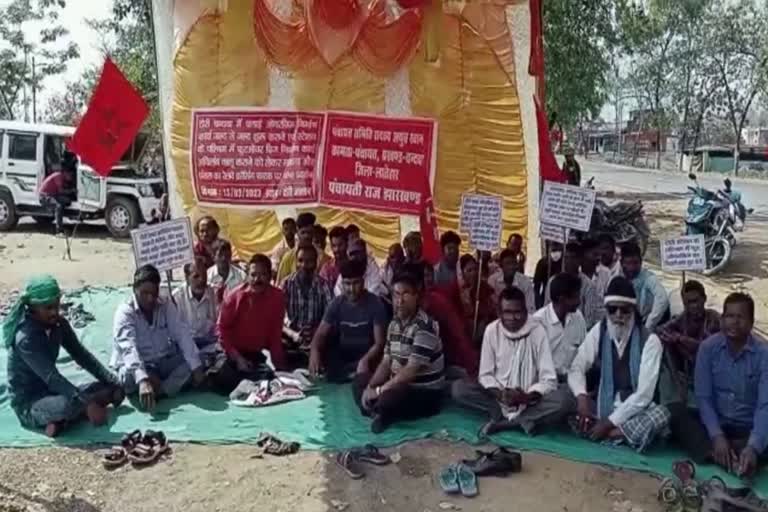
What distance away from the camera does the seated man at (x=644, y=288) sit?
609 cm

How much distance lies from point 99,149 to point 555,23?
298 inches

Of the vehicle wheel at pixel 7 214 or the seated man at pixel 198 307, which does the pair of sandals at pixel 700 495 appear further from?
the vehicle wheel at pixel 7 214

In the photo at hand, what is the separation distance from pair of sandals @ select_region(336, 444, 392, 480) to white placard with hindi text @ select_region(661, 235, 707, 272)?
2449 millimetres

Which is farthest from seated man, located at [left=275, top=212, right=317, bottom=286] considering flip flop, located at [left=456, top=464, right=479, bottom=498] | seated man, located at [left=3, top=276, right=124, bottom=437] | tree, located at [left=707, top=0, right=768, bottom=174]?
tree, located at [left=707, top=0, right=768, bottom=174]

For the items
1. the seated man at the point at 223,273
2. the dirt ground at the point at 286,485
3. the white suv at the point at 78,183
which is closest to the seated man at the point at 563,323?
the dirt ground at the point at 286,485

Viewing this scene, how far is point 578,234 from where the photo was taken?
26.9 ft

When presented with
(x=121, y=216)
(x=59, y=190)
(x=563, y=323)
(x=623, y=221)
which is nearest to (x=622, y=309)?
(x=563, y=323)

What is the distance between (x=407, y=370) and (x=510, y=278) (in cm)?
172

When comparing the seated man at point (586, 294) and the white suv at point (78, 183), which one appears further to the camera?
the white suv at point (78, 183)

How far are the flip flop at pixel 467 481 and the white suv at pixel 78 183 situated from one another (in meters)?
10.6

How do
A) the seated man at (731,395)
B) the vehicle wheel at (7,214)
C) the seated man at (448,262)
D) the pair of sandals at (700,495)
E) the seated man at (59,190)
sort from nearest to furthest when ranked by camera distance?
the pair of sandals at (700,495) → the seated man at (731,395) → the seated man at (448,262) → the seated man at (59,190) → the vehicle wheel at (7,214)

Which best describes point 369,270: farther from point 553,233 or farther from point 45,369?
point 45,369

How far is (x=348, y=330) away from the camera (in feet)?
19.0

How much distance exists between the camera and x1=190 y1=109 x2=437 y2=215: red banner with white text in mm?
8609
